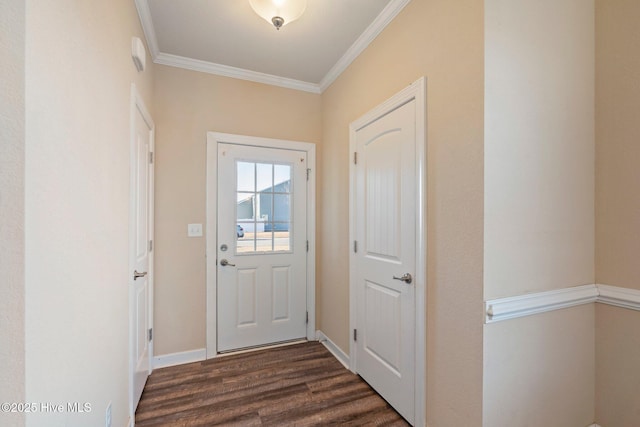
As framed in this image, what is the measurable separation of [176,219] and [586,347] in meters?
2.96

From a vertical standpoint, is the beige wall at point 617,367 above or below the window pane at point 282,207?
below

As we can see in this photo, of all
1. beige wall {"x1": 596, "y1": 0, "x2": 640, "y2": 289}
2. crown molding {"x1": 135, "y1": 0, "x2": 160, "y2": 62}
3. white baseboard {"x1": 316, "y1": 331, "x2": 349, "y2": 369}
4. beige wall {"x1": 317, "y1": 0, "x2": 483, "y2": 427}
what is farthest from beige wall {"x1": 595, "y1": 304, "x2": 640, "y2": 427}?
crown molding {"x1": 135, "y1": 0, "x2": 160, "y2": 62}

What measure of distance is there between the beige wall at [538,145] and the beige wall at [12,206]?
1610mm

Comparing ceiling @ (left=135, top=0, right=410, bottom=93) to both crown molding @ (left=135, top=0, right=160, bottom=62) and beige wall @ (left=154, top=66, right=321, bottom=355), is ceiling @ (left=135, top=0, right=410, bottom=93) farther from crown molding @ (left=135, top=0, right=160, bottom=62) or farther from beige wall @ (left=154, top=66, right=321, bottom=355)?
beige wall @ (left=154, top=66, right=321, bottom=355)

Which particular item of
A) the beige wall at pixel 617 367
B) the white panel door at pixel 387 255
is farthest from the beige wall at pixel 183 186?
the beige wall at pixel 617 367

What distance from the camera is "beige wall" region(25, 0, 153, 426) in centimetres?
74

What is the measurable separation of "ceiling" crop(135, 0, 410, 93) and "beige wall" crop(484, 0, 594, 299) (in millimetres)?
795

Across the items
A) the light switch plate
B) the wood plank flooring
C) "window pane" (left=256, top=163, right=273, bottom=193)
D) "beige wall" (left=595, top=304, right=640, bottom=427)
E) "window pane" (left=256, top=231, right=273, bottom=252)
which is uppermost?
"window pane" (left=256, top=163, right=273, bottom=193)

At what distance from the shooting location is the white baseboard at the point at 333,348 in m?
2.45

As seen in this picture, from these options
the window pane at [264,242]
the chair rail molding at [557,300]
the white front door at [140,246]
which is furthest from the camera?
the window pane at [264,242]

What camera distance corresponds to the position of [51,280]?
0.82m

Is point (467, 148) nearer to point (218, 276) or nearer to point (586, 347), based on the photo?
point (586, 347)

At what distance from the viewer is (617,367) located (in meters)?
1.48

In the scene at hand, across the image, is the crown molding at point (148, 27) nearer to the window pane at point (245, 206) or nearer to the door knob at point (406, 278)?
the window pane at point (245, 206)
